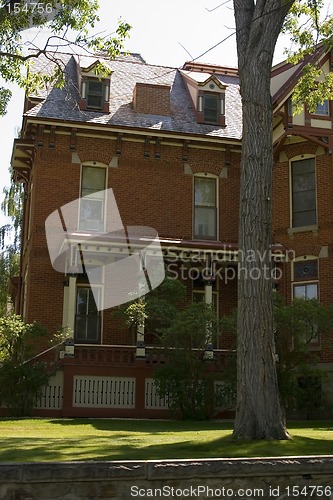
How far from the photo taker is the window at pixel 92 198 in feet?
77.5

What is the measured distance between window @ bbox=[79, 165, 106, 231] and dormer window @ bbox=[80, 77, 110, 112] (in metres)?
2.13

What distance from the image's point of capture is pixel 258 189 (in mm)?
12078

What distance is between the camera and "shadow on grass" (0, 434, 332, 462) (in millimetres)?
9477

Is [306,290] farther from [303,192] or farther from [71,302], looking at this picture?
[71,302]

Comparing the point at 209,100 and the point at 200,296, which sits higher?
the point at 209,100

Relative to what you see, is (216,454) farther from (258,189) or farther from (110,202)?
(110,202)

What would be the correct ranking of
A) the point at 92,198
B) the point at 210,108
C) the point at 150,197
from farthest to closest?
the point at 210,108 → the point at 150,197 → the point at 92,198

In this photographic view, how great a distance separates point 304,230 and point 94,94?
26.5ft

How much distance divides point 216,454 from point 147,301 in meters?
10.6

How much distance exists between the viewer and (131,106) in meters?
25.5

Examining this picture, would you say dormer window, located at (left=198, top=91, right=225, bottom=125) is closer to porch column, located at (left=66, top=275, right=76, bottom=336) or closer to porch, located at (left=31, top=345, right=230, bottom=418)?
porch column, located at (left=66, top=275, right=76, bottom=336)

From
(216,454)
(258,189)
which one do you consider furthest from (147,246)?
(216,454)

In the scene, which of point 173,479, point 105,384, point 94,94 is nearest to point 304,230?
point 105,384

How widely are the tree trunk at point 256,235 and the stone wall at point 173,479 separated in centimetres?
256
